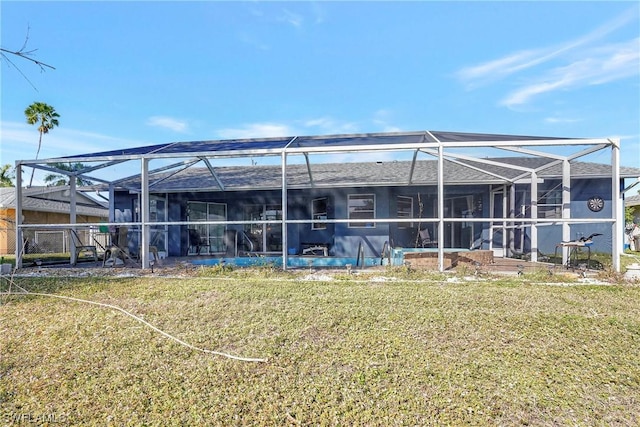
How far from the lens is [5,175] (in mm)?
26266

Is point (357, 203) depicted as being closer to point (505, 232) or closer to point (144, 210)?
point (505, 232)

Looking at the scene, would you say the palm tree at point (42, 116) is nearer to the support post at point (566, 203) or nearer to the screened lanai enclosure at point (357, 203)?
the screened lanai enclosure at point (357, 203)

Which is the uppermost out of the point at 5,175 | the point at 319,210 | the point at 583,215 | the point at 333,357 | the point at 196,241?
the point at 5,175

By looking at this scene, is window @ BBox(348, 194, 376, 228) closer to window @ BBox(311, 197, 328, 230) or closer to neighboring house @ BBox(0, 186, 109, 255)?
window @ BBox(311, 197, 328, 230)

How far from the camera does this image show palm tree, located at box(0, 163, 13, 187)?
26000 mm

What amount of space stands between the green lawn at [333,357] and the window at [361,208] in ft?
21.2

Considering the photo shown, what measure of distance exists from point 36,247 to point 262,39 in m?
14.2

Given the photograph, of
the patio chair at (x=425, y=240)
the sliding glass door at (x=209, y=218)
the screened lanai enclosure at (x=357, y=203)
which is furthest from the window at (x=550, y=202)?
the sliding glass door at (x=209, y=218)

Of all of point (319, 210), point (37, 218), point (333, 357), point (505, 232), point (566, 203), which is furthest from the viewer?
point (37, 218)

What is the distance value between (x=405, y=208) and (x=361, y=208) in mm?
1644

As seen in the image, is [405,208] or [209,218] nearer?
[405,208]

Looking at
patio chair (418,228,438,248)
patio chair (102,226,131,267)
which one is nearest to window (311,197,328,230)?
patio chair (418,228,438,248)

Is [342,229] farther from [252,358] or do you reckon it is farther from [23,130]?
[23,130]

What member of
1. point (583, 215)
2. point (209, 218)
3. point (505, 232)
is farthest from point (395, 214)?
point (209, 218)
